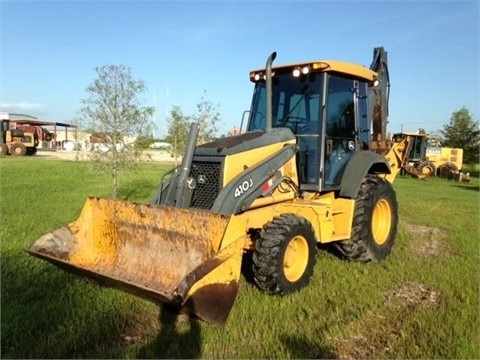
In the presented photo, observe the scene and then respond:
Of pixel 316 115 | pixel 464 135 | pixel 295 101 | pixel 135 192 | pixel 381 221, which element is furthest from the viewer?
pixel 464 135

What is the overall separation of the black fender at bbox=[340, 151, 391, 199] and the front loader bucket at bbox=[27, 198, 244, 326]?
2.48 m

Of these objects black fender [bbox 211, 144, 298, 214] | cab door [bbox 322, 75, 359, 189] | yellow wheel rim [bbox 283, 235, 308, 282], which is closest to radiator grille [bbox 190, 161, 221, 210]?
black fender [bbox 211, 144, 298, 214]

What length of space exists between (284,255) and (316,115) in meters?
2.11

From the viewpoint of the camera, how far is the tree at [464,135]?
4112 centimetres

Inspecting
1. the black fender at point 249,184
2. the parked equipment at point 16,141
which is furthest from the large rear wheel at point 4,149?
Result: the black fender at point 249,184

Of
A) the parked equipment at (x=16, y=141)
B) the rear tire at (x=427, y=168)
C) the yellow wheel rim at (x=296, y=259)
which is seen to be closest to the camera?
the yellow wheel rim at (x=296, y=259)

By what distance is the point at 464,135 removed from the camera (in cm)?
4200

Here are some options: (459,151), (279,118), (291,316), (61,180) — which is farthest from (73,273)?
(459,151)

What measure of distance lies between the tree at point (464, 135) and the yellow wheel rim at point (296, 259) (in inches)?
1594

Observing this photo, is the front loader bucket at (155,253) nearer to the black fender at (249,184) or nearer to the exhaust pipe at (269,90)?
the black fender at (249,184)

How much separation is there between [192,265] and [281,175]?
1.77 m

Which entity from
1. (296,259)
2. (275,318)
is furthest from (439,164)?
(275,318)

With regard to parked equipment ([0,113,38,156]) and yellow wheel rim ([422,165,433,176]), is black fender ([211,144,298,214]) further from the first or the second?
parked equipment ([0,113,38,156])

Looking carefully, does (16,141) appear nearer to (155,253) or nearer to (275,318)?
(155,253)
